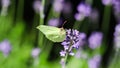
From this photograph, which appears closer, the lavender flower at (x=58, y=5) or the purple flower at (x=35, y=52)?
the purple flower at (x=35, y=52)

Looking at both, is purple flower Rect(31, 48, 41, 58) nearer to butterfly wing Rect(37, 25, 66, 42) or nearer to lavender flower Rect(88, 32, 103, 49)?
lavender flower Rect(88, 32, 103, 49)

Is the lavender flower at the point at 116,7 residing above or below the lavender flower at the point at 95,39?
above

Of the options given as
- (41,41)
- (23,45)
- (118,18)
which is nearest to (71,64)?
(41,41)

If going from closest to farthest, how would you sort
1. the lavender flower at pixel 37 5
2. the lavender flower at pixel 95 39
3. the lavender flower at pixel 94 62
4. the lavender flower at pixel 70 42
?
the lavender flower at pixel 70 42, the lavender flower at pixel 94 62, the lavender flower at pixel 95 39, the lavender flower at pixel 37 5

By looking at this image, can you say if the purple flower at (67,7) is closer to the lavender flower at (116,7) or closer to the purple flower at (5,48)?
the lavender flower at (116,7)

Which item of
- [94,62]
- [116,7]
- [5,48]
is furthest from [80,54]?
[116,7]

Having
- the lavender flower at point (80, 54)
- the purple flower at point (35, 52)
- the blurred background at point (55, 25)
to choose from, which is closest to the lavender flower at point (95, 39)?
the blurred background at point (55, 25)

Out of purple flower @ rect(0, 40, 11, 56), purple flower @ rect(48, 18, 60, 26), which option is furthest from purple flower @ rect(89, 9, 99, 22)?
purple flower @ rect(0, 40, 11, 56)

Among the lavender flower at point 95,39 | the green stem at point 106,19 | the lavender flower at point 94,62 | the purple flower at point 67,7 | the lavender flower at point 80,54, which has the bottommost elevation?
the lavender flower at point 94,62
